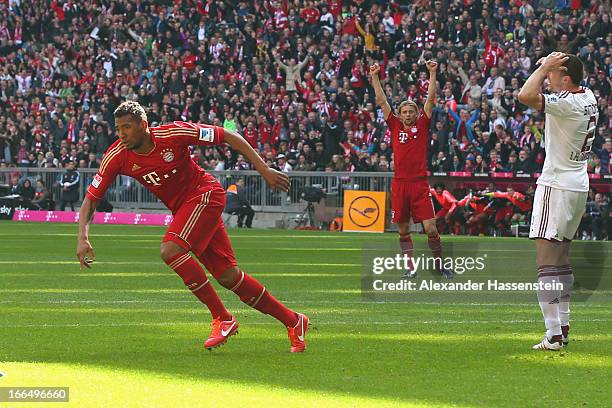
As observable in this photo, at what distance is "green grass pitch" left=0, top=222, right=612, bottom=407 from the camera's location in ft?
24.8

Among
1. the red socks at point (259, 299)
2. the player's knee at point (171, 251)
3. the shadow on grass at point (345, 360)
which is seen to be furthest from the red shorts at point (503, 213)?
the player's knee at point (171, 251)

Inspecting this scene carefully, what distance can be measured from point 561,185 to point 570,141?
35 cm

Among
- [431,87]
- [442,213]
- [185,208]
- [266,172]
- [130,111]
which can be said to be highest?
[431,87]

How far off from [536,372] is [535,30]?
26.2m

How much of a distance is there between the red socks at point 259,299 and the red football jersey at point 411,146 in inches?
286

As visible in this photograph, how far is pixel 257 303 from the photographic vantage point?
9766 millimetres

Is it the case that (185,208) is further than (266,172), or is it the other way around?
(185,208)

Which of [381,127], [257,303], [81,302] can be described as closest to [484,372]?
[257,303]

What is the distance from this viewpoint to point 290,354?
9438 millimetres

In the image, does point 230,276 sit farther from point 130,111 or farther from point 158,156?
point 130,111

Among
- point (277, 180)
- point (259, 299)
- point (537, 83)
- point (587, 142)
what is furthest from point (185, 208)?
point (587, 142)

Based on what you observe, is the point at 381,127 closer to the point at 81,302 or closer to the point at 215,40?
the point at 215,40

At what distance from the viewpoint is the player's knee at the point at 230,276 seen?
9.70 m

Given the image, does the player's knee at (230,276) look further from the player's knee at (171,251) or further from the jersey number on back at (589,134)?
the jersey number on back at (589,134)
